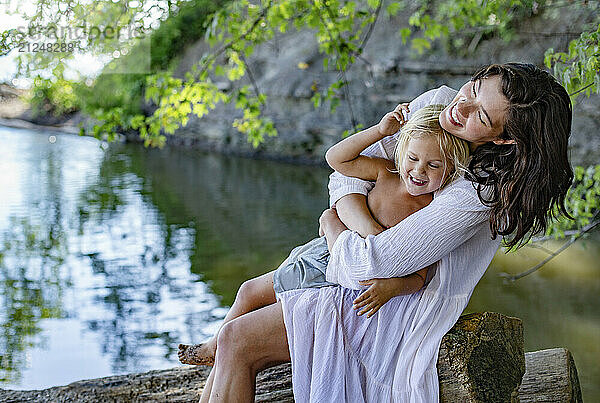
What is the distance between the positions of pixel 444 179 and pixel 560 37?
611cm

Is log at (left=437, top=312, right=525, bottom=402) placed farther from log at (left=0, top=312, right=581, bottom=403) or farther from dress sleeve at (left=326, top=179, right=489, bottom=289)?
dress sleeve at (left=326, top=179, right=489, bottom=289)

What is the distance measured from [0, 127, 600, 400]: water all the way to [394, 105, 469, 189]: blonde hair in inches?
79.1

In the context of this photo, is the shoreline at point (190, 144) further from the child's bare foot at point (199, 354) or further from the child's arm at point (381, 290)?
the child's arm at point (381, 290)

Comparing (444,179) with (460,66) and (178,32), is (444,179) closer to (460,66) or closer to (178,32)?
(460,66)

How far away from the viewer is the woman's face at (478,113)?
1633 mm

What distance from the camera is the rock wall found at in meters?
7.42

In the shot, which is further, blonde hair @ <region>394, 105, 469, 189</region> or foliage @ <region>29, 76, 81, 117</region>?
foliage @ <region>29, 76, 81, 117</region>

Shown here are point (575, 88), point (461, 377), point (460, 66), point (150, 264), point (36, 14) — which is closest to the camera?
point (461, 377)

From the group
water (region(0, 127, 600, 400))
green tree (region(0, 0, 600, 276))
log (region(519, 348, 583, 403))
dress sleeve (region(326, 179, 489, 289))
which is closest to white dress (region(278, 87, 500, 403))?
dress sleeve (region(326, 179, 489, 289))

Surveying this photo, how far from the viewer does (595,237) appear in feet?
18.5

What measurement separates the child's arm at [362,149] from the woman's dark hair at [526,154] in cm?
23

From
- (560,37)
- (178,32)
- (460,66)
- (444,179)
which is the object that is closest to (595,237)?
(560,37)

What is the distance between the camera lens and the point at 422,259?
1712 millimetres

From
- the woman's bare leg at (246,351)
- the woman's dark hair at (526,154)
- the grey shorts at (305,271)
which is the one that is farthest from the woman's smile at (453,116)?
the woman's bare leg at (246,351)
